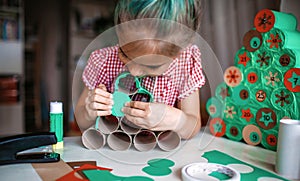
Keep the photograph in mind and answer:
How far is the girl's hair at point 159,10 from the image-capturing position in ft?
1.73

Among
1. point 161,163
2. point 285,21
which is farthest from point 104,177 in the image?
point 285,21

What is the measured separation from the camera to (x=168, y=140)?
28.1 inches

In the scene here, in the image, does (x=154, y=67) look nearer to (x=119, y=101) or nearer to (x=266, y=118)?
(x=119, y=101)

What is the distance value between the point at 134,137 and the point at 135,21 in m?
0.27

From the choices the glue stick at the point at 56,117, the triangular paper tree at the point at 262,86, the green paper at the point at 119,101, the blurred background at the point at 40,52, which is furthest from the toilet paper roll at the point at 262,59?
the blurred background at the point at 40,52

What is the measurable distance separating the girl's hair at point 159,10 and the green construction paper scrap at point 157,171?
270 mm

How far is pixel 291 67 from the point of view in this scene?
659 mm

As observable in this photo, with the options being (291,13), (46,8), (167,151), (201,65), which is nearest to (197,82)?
(201,65)

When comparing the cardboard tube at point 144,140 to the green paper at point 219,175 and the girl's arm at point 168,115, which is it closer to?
the girl's arm at point 168,115

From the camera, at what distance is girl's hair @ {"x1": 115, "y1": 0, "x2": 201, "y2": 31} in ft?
1.73

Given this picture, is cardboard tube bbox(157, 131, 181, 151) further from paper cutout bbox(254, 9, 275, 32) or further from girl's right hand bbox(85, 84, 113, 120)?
paper cutout bbox(254, 9, 275, 32)

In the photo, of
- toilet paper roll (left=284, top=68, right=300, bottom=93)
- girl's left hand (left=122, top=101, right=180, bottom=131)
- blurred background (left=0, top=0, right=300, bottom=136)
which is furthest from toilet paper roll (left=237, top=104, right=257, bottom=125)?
blurred background (left=0, top=0, right=300, bottom=136)

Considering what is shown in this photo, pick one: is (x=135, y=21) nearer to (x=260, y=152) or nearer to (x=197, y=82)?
(x=197, y=82)

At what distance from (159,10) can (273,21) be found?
31 cm
